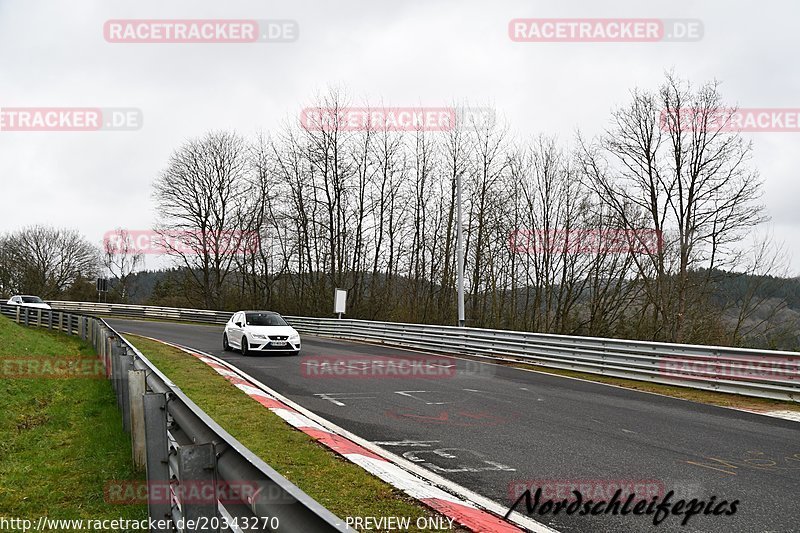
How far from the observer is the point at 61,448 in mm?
6918

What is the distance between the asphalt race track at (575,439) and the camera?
5.32 meters

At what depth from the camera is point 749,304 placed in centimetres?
2812

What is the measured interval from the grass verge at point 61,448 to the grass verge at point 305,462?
1318 mm

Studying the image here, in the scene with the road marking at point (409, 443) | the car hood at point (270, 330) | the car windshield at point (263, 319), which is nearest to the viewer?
the road marking at point (409, 443)

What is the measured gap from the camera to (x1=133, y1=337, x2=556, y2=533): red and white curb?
455 cm

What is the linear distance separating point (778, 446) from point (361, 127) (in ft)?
116

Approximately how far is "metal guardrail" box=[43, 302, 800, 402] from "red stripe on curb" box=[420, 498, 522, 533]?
9318 mm

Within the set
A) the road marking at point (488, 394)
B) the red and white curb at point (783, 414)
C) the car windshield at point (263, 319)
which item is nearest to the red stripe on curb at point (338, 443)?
the road marking at point (488, 394)

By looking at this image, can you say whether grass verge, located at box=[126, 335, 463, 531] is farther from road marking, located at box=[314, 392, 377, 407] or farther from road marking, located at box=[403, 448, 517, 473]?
road marking, located at box=[314, 392, 377, 407]

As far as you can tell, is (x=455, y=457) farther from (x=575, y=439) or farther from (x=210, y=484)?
(x=210, y=484)

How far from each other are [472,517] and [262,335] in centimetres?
1455

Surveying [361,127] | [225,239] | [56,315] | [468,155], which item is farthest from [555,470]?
[225,239]

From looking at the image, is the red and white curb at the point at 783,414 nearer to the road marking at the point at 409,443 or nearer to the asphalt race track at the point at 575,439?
the asphalt race track at the point at 575,439

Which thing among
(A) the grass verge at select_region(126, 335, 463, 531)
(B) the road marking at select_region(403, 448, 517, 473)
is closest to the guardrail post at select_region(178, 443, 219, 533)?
(A) the grass verge at select_region(126, 335, 463, 531)
